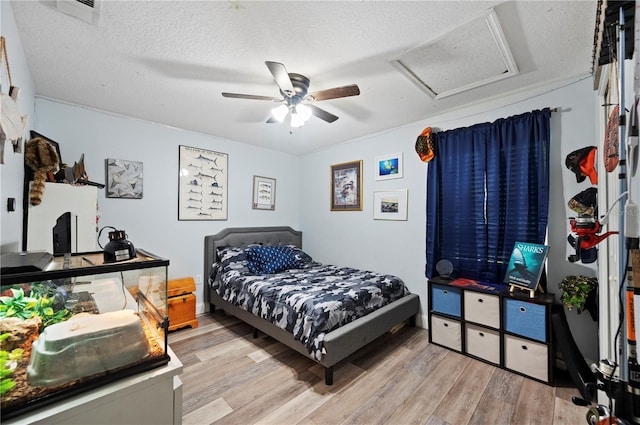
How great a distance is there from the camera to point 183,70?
2.02 meters

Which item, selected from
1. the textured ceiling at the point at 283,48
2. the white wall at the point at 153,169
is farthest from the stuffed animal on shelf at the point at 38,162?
the white wall at the point at 153,169

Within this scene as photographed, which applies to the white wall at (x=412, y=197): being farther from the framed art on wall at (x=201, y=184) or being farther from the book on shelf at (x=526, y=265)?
the framed art on wall at (x=201, y=184)

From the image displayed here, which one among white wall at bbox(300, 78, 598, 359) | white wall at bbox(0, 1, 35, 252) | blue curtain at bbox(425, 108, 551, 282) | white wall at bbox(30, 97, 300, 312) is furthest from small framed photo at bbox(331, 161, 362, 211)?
white wall at bbox(0, 1, 35, 252)

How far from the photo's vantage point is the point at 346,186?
391cm

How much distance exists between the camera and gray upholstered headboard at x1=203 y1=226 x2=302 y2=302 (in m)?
3.55

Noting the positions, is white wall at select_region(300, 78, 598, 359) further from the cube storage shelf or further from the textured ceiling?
the cube storage shelf

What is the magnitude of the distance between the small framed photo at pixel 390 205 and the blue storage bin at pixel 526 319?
138 centimetres

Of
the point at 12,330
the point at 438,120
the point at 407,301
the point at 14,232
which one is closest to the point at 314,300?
the point at 407,301

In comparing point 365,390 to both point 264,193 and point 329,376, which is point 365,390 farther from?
point 264,193

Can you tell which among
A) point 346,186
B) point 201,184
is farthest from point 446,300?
point 201,184

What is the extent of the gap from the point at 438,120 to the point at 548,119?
0.98 m

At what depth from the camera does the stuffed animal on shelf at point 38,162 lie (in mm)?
1825

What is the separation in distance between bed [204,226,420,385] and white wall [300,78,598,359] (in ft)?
1.29

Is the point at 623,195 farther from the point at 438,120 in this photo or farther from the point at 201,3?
the point at 438,120
